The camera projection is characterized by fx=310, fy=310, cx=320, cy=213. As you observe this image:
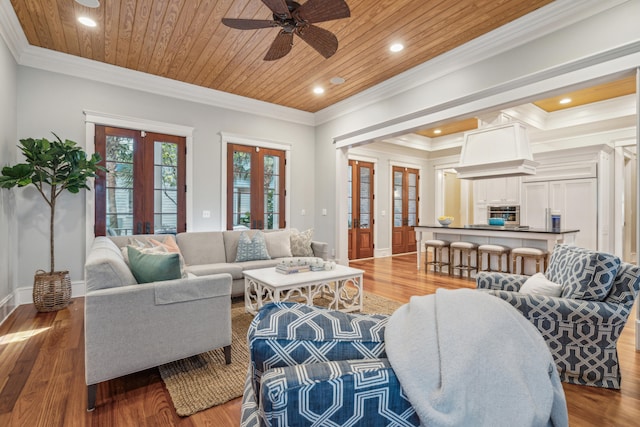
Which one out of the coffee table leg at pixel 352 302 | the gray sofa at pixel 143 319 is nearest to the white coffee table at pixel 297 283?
the coffee table leg at pixel 352 302

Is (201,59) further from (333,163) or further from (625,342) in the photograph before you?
(625,342)

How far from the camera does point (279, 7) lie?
8.14 feet

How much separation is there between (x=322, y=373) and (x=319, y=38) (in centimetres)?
300

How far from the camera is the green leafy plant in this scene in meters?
3.40

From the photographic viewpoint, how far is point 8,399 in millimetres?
1929

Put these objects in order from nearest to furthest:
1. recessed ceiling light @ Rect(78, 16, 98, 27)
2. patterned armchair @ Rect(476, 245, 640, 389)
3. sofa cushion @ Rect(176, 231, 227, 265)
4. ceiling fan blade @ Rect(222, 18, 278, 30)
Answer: patterned armchair @ Rect(476, 245, 640, 389) → ceiling fan blade @ Rect(222, 18, 278, 30) → recessed ceiling light @ Rect(78, 16, 98, 27) → sofa cushion @ Rect(176, 231, 227, 265)

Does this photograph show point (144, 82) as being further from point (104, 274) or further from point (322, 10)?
point (104, 274)

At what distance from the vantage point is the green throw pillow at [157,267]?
6.98ft

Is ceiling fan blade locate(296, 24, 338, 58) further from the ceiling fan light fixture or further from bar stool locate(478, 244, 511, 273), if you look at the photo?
bar stool locate(478, 244, 511, 273)

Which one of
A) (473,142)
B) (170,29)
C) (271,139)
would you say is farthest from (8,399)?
(473,142)

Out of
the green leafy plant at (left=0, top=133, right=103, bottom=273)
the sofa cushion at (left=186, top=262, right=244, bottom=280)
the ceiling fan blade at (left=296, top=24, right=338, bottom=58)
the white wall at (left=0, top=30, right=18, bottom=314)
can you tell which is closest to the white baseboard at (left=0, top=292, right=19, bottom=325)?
the white wall at (left=0, top=30, right=18, bottom=314)

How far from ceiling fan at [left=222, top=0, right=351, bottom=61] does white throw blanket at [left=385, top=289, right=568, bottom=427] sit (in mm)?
2476

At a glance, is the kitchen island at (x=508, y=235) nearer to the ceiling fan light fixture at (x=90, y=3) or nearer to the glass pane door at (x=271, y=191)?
the glass pane door at (x=271, y=191)

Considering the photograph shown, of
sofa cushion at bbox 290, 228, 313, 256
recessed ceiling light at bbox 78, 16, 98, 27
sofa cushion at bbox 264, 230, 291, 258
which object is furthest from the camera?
sofa cushion at bbox 290, 228, 313, 256
